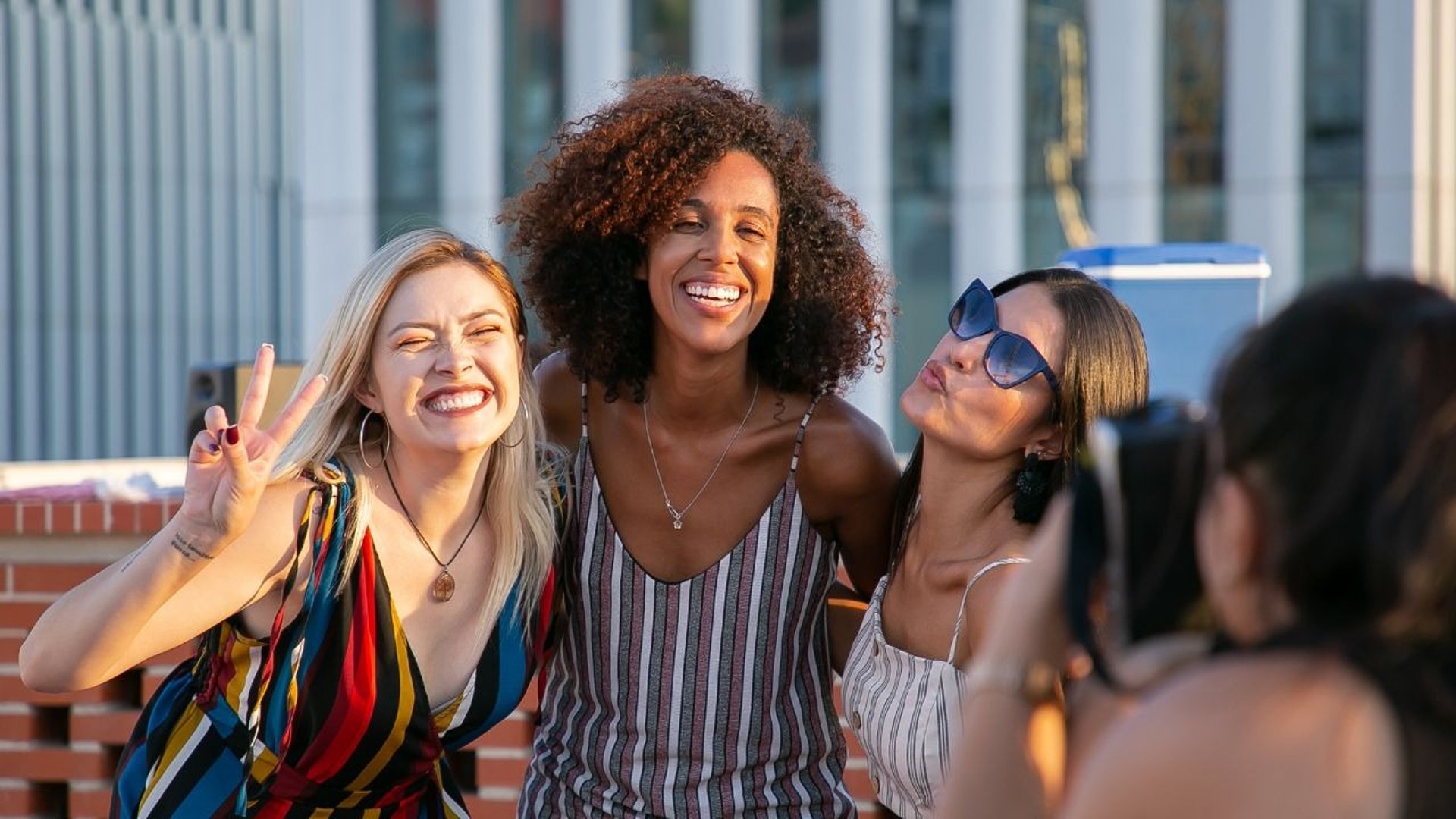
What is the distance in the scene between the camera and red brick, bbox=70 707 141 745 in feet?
11.4

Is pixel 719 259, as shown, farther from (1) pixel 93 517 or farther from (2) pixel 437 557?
(1) pixel 93 517

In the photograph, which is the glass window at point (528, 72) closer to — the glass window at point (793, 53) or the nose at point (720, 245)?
the glass window at point (793, 53)

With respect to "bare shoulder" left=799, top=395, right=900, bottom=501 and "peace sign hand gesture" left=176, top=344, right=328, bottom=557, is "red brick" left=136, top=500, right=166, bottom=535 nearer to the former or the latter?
"peace sign hand gesture" left=176, top=344, right=328, bottom=557

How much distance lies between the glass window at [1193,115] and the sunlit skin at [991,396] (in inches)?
513

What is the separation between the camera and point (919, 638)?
2.53m

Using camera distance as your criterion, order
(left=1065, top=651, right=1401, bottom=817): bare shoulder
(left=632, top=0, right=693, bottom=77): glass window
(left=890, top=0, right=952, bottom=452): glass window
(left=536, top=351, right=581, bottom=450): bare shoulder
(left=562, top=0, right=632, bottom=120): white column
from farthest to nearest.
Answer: (left=632, top=0, right=693, bottom=77): glass window
(left=562, top=0, right=632, bottom=120): white column
(left=890, top=0, right=952, bottom=452): glass window
(left=536, top=351, right=581, bottom=450): bare shoulder
(left=1065, top=651, right=1401, bottom=817): bare shoulder

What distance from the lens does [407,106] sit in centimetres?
1661

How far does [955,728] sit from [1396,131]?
13.8m

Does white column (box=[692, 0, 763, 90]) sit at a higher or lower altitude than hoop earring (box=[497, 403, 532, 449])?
higher

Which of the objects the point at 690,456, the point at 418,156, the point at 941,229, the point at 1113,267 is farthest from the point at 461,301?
the point at 418,156

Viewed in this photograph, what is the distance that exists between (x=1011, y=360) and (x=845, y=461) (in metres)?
0.48

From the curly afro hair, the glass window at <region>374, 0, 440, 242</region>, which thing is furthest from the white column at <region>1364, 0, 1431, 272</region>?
the curly afro hair

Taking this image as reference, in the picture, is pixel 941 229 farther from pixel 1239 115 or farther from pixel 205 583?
pixel 205 583

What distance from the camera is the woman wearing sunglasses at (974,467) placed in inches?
95.9
